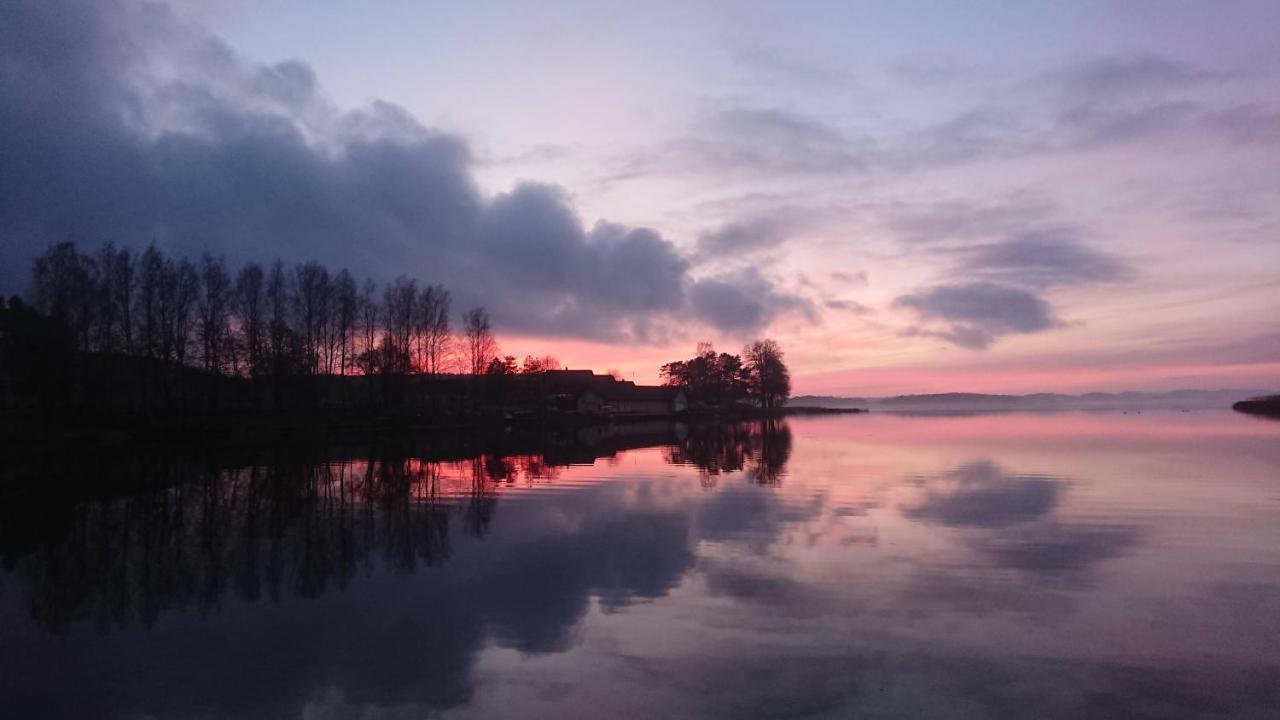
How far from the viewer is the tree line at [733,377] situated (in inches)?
5404

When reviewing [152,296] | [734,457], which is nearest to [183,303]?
[152,296]

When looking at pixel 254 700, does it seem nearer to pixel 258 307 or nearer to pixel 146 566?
pixel 146 566

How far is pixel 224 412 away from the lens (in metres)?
59.6

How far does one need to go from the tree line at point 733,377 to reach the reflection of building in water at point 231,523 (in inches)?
4076

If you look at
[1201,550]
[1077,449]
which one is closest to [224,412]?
[1077,449]

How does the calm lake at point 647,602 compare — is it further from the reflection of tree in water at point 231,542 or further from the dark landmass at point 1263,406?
the dark landmass at point 1263,406

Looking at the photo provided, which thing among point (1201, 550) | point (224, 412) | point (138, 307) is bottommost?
point (1201, 550)

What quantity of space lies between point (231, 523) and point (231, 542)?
2558 millimetres

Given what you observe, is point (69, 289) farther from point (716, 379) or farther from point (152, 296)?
point (716, 379)

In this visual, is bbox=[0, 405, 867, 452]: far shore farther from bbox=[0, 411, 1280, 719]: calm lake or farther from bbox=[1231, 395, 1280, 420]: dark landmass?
bbox=[1231, 395, 1280, 420]: dark landmass

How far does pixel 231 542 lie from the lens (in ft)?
49.4

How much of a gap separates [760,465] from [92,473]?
2631 centimetres

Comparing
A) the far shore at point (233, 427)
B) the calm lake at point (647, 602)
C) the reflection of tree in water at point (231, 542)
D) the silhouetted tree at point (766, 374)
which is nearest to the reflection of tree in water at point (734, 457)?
Result: the calm lake at point (647, 602)

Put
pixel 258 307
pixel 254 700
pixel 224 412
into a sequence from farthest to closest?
pixel 258 307
pixel 224 412
pixel 254 700
